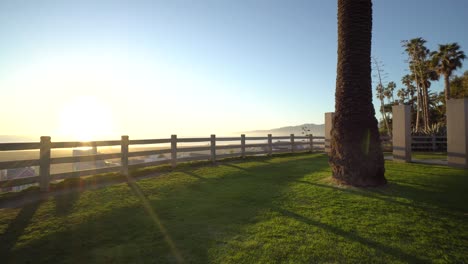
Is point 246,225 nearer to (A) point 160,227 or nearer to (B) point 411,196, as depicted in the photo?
(A) point 160,227

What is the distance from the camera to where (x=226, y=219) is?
179 inches

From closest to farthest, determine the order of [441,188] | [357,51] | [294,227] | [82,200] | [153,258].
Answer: [153,258] → [294,227] → [82,200] → [441,188] → [357,51]

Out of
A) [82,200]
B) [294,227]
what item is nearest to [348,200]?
[294,227]

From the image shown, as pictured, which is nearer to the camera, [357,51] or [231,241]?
[231,241]

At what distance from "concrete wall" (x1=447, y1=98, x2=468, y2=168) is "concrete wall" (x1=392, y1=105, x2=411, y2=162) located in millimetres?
1566

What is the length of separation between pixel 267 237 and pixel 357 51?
5487 millimetres

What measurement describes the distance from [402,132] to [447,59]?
26.0 metres

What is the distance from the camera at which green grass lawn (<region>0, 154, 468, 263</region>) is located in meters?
3.27

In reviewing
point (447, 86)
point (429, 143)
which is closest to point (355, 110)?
point (429, 143)

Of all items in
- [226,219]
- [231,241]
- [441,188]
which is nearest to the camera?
[231,241]

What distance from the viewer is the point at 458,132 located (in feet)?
33.1

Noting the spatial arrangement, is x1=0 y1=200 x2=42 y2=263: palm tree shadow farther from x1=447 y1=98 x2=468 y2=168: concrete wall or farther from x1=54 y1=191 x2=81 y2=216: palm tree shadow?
x1=447 y1=98 x2=468 y2=168: concrete wall

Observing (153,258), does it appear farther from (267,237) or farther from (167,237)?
(267,237)

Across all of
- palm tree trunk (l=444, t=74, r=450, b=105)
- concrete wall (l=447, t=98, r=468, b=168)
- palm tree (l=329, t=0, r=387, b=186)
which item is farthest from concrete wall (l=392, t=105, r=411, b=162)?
palm tree trunk (l=444, t=74, r=450, b=105)
